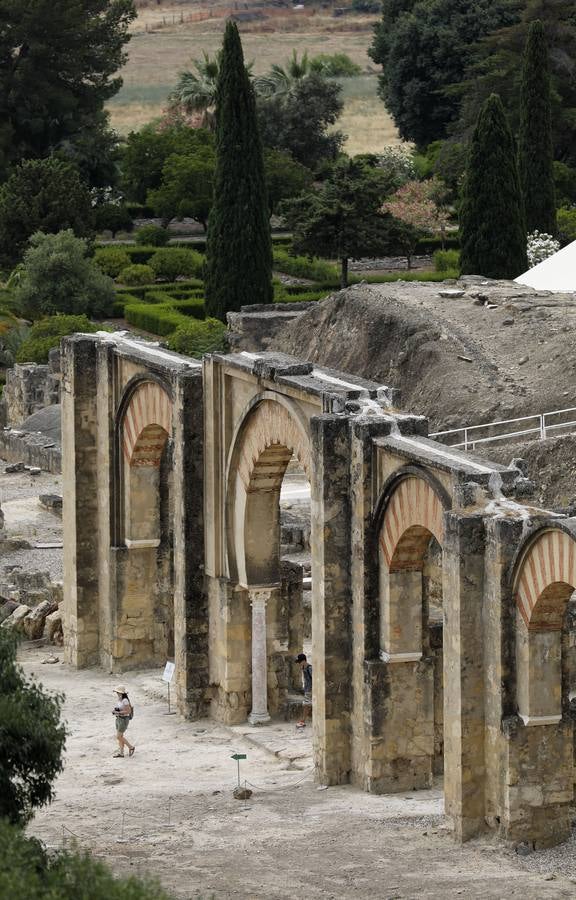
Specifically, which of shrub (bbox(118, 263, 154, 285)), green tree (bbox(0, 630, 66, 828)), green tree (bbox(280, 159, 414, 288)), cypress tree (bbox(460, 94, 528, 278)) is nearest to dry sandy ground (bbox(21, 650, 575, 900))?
green tree (bbox(0, 630, 66, 828))

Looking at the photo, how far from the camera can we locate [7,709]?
19172 millimetres

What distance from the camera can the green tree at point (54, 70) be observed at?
66.6 m

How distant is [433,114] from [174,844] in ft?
187

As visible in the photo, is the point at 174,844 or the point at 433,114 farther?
the point at 433,114

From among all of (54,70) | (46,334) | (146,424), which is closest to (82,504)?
(146,424)

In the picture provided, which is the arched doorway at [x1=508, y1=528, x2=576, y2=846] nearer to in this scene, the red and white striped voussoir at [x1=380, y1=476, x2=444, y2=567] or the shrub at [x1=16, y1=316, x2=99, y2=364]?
the red and white striped voussoir at [x1=380, y1=476, x2=444, y2=567]

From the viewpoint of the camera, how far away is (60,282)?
5388cm

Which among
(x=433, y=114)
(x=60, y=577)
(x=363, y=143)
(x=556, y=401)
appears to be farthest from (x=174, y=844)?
(x=363, y=143)

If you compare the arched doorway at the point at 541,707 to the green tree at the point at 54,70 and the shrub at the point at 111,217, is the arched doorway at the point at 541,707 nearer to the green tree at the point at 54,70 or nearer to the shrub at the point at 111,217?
the shrub at the point at 111,217

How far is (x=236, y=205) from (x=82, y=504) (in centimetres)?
2122

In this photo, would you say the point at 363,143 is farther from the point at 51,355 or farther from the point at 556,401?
the point at 556,401

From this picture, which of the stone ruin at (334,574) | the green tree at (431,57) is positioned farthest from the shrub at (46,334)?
the green tree at (431,57)

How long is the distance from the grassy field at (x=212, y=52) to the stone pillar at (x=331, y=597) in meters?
70.2

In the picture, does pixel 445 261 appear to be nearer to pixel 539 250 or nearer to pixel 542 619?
pixel 539 250
